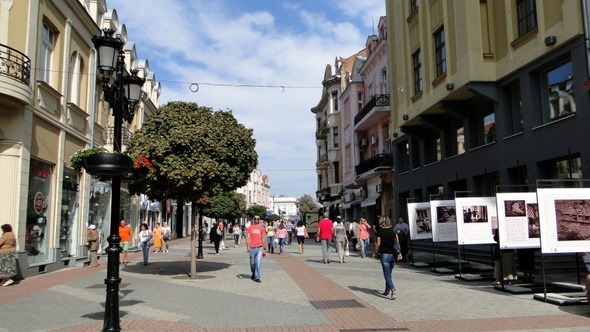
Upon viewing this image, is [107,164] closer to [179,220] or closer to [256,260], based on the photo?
[256,260]

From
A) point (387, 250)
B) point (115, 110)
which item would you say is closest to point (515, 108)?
point (387, 250)

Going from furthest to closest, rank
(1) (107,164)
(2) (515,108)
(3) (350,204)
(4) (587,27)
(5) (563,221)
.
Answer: (3) (350,204), (2) (515,108), (4) (587,27), (5) (563,221), (1) (107,164)

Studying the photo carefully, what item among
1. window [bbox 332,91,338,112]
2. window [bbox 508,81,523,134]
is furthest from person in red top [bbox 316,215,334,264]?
window [bbox 332,91,338,112]

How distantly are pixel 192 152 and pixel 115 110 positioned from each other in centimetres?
479

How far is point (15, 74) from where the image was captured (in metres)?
13.6

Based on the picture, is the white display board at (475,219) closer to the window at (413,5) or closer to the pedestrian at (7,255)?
the pedestrian at (7,255)

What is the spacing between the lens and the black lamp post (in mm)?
7137

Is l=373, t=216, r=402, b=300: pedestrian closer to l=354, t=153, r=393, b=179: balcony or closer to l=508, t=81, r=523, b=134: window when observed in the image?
l=508, t=81, r=523, b=134: window

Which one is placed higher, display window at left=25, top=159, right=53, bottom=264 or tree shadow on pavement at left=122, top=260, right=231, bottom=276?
display window at left=25, top=159, right=53, bottom=264

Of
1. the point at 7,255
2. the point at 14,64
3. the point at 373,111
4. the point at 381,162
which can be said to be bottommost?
the point at 7,255

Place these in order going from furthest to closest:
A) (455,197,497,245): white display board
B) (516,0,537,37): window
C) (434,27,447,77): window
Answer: (434,27,447,77): window, (516,0,537,37): window, (455,197,497,245): white display board

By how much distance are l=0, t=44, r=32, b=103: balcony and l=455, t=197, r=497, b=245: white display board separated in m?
12.0

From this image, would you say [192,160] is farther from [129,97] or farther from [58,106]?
[58,106]

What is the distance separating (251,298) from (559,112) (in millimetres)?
9704
